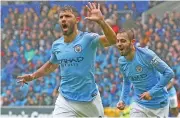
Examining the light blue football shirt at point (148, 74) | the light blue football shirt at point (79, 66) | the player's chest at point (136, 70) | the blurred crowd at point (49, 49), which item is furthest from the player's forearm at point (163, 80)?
the blurred crowd at point (49, 49)

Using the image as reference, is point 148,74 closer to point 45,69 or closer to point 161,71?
point 161,71

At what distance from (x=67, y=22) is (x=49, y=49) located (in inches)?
434

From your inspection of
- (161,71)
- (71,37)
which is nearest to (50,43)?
(161,71)

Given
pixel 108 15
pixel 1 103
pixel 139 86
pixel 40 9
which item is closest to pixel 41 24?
pixel 40 9

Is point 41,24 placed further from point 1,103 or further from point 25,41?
point 1,103

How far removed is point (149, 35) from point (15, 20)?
511 centimetres

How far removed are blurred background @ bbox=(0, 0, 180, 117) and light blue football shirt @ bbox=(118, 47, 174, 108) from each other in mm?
6434

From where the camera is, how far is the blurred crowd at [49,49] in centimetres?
1720

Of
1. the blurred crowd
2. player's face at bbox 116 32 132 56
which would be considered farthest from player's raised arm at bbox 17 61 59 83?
the blurred crowd

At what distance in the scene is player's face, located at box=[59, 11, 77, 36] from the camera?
312 inches

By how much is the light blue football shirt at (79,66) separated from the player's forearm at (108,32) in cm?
35

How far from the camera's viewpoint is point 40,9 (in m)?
20.9

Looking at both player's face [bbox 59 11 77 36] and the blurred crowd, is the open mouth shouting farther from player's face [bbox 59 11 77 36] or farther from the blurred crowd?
the blurred crowd

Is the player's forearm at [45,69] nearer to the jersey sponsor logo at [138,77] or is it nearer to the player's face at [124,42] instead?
the player's face at [124,42]
